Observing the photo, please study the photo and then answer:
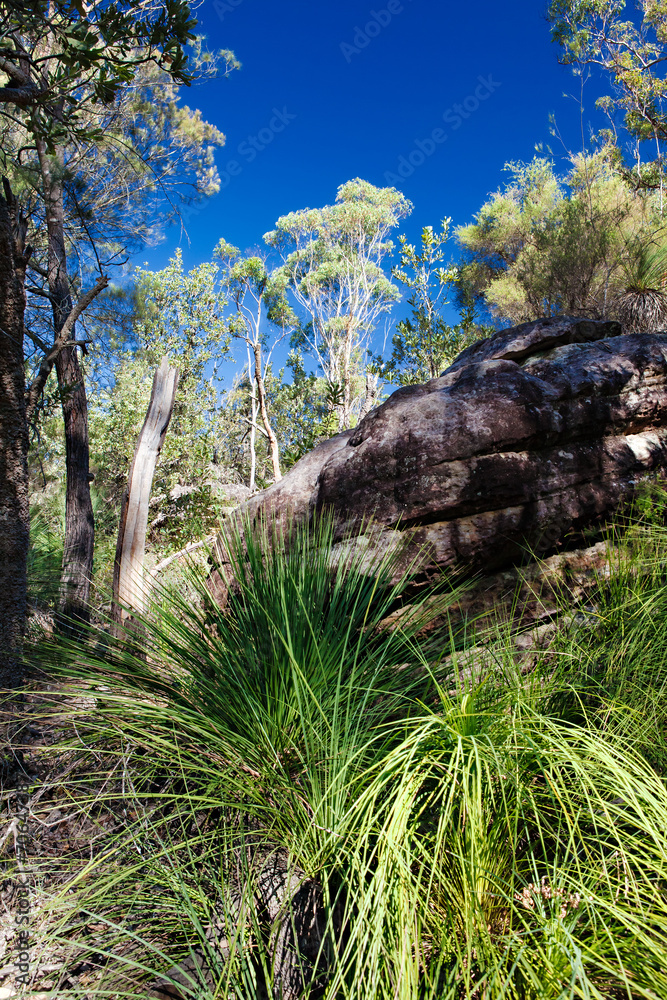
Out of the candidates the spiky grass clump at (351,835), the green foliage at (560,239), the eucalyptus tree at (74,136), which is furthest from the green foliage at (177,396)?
the green foliage at (560,239)

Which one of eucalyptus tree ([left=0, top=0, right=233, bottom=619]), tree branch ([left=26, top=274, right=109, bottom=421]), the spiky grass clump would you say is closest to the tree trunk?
eucalyptus tree ([left=0, top=0, right=233, bottom=619])

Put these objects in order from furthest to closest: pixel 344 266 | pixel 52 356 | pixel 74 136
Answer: pixel 344 266, pixel 52 356, pixel 74 136

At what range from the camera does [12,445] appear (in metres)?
2.58

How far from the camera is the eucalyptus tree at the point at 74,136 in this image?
225 centimetres

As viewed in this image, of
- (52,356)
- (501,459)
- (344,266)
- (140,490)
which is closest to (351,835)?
(501,459)

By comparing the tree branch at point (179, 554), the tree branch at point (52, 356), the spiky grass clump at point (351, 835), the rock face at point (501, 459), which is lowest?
the spiky grass clump at point (351, 835)

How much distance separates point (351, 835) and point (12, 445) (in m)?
2.30

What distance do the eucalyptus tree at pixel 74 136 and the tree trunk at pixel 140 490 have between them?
357mm

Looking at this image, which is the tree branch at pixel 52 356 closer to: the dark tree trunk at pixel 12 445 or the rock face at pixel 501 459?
the dark tree trunk at pixel 12 445

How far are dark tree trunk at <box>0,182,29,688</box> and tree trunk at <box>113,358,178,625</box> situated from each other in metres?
0.99

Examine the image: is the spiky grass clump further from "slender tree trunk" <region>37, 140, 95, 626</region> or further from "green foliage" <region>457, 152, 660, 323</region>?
"green foliage" <region>457, 152, 660, 323</region>

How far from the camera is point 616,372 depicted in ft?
11.6

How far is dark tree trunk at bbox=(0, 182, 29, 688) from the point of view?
2.52 metres

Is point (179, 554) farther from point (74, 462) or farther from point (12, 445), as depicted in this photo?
point (74, 462)
